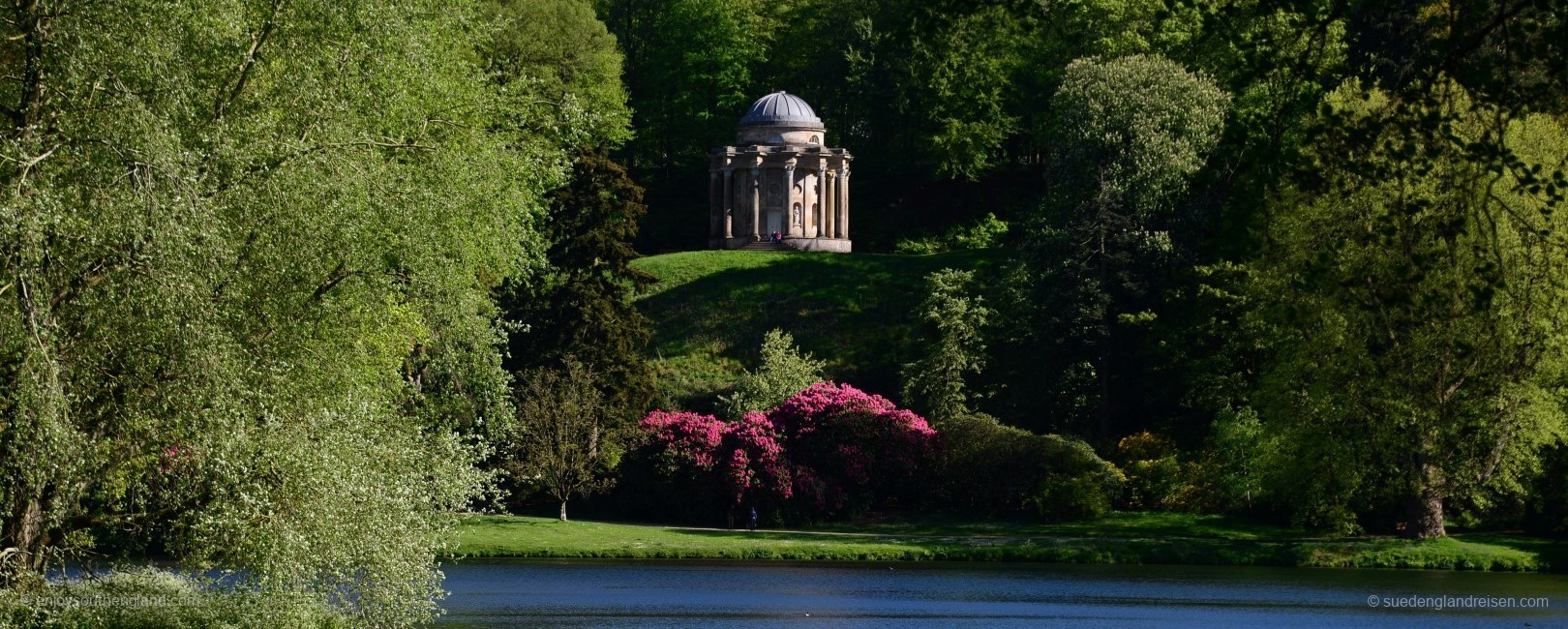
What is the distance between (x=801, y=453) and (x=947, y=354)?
654 cm

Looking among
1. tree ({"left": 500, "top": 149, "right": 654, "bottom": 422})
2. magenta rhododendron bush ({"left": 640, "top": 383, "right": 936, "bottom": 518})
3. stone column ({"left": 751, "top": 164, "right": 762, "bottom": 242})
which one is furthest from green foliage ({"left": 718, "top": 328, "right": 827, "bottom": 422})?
stone column ({"left": 751, "top": 164, "right": 762, "bottom": 242})

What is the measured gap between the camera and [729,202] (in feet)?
263

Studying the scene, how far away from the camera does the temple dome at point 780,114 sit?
7931 cm

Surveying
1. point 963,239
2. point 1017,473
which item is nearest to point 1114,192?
point 1017,473

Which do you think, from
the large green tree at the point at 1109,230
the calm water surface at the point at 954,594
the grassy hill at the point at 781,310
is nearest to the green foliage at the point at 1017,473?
the large green tree at the point at 1109,230

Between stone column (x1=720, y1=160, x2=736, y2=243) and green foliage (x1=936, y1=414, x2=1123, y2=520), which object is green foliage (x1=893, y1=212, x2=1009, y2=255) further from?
green foliage (x1=936, y1=414, x2=1123, y2=520)

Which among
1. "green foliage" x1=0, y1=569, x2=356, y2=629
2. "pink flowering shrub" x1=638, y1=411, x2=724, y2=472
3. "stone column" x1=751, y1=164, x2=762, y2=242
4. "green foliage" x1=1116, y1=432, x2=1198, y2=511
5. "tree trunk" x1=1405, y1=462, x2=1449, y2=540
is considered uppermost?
"stone column" x1=751, y1=164, x2=762, y2=242

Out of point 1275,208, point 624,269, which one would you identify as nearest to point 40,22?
point 1275,208

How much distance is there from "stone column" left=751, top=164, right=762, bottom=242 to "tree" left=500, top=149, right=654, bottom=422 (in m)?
22.4

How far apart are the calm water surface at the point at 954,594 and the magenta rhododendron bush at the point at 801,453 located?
281 inches

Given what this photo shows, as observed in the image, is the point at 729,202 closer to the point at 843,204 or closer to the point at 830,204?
the point at 830,204

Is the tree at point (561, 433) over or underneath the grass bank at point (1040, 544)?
over

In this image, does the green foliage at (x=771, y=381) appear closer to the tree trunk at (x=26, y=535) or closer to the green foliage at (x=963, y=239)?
the green foliage at (x=963, y=239)

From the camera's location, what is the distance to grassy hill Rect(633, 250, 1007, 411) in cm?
6341
